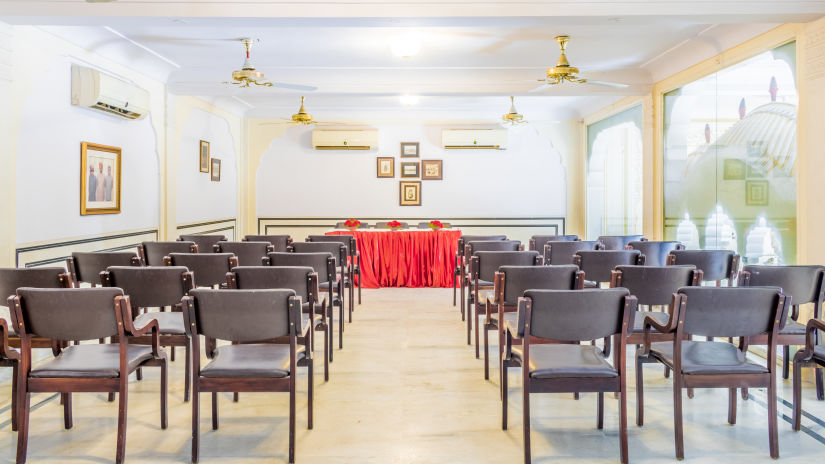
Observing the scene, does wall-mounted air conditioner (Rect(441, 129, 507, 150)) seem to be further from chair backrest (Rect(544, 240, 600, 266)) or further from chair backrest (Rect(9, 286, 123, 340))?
chair backrest (Rect(9, 286, 123, 340))

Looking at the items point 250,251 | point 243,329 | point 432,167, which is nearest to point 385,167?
point 432,167

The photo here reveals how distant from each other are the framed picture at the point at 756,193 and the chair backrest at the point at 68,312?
4.91 metres

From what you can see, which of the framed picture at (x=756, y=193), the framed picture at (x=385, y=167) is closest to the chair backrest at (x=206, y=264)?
the framed picture at (x=756, y=193)

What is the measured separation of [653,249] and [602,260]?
973 mm

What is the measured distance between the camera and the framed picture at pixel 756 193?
496 centimetres

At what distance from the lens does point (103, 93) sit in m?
5.49

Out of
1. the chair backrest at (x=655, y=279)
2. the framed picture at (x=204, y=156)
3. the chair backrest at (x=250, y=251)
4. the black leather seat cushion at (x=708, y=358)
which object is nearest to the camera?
the black leather seat cushion at (x=708, y=358)

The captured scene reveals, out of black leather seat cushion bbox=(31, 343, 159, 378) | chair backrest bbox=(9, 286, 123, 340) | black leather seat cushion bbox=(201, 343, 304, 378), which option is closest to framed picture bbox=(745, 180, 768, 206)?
black leather seat cushion bbox=(201, 343, 304, 378)

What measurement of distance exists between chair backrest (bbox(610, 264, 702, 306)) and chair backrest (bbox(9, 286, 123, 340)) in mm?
2546

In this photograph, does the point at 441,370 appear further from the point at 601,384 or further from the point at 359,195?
the point at 359,195

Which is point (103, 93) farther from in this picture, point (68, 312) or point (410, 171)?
point (410, 171)

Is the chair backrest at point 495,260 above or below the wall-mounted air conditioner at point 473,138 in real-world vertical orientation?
below

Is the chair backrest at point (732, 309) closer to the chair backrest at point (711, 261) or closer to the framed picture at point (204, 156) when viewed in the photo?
the chair backrest at point (711, 261)

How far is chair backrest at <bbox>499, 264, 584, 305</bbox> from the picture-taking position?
3.42 m
